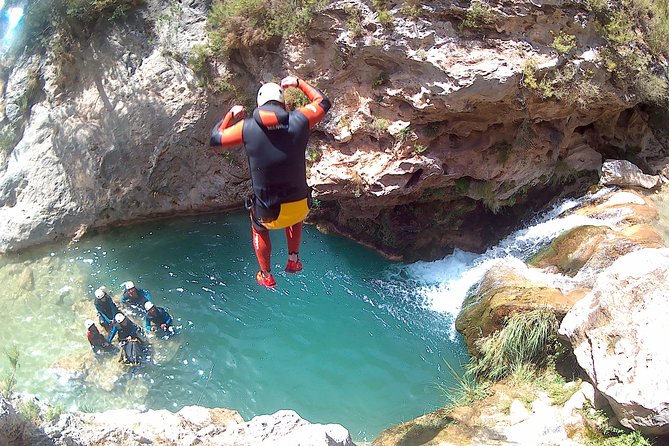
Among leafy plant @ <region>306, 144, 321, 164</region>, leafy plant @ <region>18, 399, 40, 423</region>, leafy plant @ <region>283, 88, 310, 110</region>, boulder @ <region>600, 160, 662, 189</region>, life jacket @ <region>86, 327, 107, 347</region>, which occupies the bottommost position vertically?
life jacket @ <region>86, 327, 107, 347</region>

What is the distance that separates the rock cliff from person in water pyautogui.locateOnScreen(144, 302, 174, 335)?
3325 mm

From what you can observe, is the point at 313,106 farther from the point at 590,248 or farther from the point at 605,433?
the point at 590,248

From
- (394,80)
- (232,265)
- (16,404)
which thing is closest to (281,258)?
(232,265)

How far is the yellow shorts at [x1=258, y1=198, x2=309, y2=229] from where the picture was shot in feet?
16.5

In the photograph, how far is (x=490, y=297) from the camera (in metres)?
8.85

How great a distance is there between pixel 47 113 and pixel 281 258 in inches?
228

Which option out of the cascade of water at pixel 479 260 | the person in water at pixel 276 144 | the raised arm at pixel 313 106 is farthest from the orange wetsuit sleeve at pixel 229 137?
the cascade of water at pixel 479 260

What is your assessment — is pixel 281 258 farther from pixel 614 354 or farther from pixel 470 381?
pixel 614 354

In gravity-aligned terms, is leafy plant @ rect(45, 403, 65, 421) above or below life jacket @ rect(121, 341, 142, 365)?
above

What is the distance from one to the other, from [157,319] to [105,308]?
3.03 ft

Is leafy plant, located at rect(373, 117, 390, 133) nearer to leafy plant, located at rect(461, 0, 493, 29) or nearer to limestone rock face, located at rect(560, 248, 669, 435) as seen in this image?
leafy plant, located at rect(461, 0, 493, 29)

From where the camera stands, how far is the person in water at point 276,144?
452cm

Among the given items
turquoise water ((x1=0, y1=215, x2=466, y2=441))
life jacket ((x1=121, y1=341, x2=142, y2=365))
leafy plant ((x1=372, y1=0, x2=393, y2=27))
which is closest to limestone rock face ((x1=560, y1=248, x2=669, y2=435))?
turquoise water ((x1=0, y1=215, x2=466, y2=441))

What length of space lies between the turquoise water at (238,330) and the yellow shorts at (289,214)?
405 centimetres
